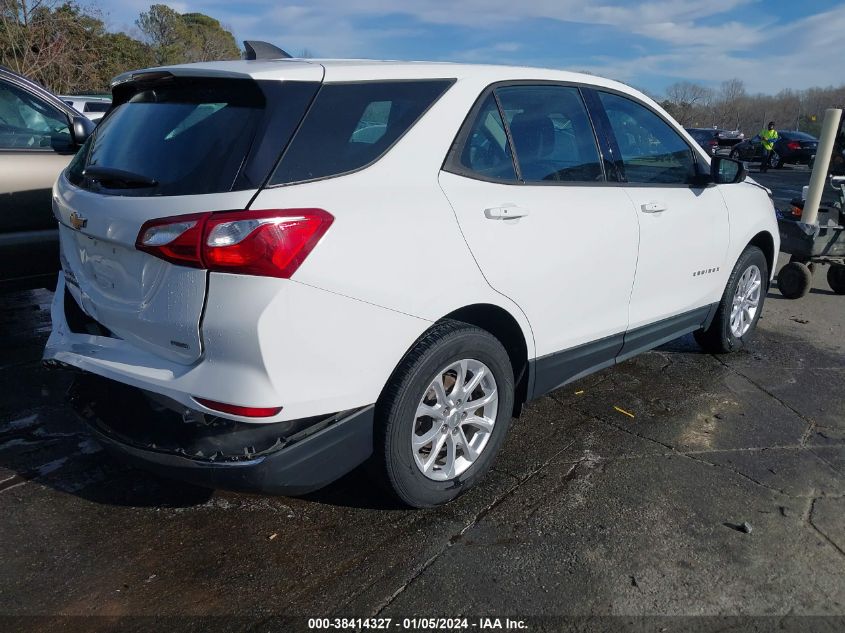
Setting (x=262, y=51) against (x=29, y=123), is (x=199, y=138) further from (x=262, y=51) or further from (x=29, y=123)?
(x=29, y=123)

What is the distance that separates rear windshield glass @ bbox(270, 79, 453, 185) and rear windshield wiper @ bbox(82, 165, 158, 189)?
0.54m

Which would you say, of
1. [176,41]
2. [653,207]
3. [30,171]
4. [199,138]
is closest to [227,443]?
[199,138]

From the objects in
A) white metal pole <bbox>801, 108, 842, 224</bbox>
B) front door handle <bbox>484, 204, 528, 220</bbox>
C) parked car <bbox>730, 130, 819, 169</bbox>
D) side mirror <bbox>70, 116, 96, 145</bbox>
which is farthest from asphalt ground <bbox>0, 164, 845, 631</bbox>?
parked car <bbox>730, 130, 819, 169</bbox>

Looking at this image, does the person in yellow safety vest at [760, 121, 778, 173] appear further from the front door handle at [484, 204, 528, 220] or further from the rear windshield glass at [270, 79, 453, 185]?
the rear windshield glass at [270, 79, 453, 185]

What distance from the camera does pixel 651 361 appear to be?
4.94 metres

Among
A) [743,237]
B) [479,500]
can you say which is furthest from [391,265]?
[743,237]

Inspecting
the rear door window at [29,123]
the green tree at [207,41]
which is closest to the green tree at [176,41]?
the green tree at [207,41]

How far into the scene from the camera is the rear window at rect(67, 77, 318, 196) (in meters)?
2.34

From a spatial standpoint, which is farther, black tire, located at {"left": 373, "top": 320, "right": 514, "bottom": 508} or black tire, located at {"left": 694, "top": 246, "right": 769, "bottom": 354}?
black tire, located at {"left": 694, "top": 246, "right": 769, "bottom": 354}

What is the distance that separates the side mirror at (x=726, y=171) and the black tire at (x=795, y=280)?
2884mm

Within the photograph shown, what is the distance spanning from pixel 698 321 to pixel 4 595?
4012 millimetres

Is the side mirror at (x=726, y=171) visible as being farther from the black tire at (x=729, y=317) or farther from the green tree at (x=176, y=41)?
the green tree at (x=176, y=41)

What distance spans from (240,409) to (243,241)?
0.55 meters

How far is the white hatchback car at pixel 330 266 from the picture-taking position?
7.45ft
